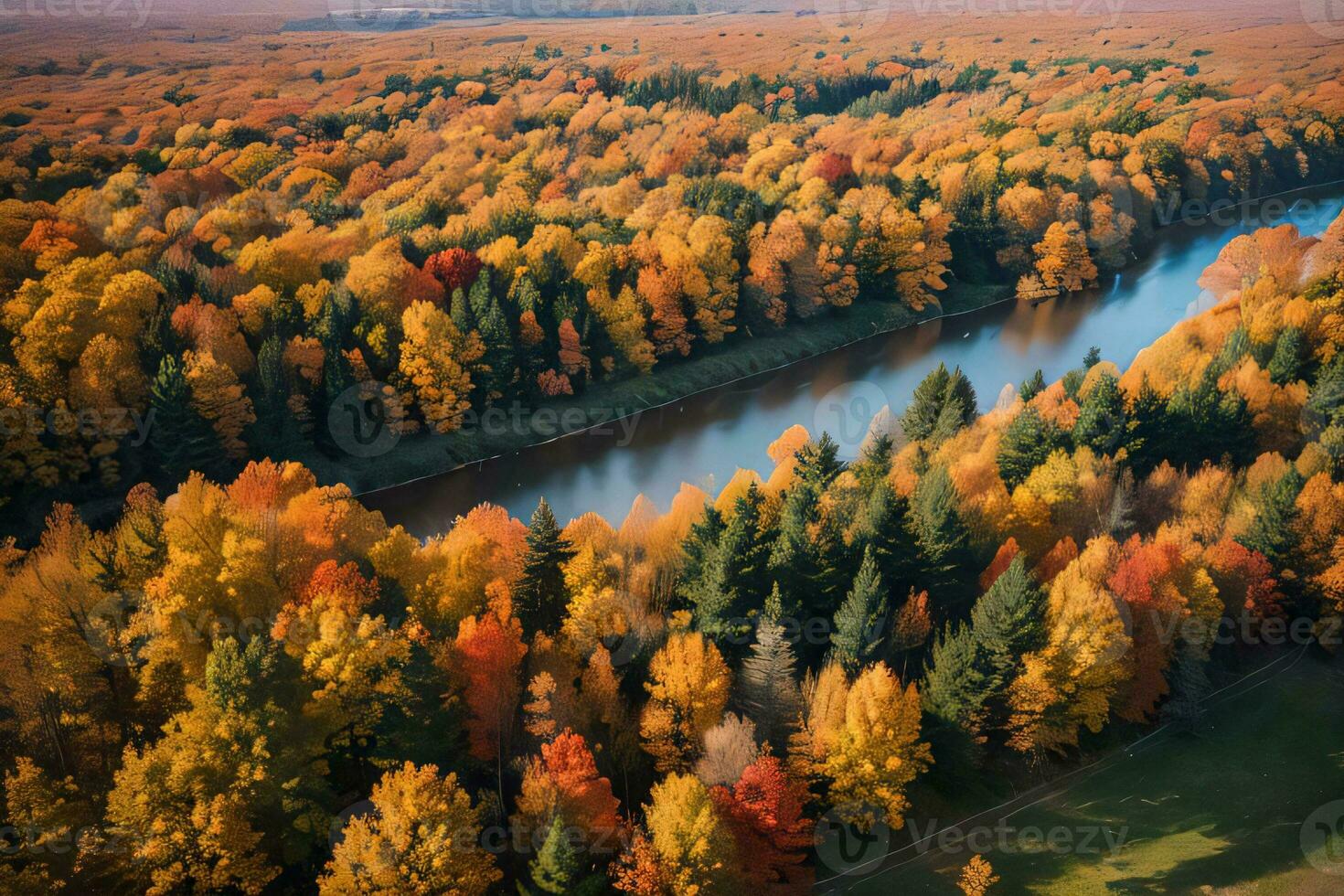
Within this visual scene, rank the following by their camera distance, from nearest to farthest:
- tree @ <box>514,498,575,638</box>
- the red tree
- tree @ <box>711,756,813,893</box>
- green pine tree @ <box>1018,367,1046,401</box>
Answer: tree @ <box>711,756,813,893</box> < tree @ <box>514,498,575,638</box> < green pine tree @ <box>1018,367,1046,401</box> < the red tree

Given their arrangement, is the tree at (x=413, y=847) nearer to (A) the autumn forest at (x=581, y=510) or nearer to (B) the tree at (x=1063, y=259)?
(A) the autumn forest at (x=581, y=510)

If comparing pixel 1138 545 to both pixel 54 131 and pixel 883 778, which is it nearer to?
pixel 883 778

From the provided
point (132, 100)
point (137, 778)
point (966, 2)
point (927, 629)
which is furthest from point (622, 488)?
point (966, 2)

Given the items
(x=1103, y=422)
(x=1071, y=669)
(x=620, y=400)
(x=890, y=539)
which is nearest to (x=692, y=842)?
(x=890, y=539)

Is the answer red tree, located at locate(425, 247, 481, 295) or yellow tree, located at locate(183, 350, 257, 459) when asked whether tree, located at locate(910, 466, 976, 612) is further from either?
red tree, located at locate(425, 247, 481, 295)

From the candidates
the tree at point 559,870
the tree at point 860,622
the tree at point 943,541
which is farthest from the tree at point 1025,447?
the tree at point 559,870

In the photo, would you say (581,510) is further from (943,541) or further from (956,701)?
(956,701)

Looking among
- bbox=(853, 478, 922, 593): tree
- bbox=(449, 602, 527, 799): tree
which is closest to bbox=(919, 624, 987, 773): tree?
bbox=(853, 478, 922, 593): tree
